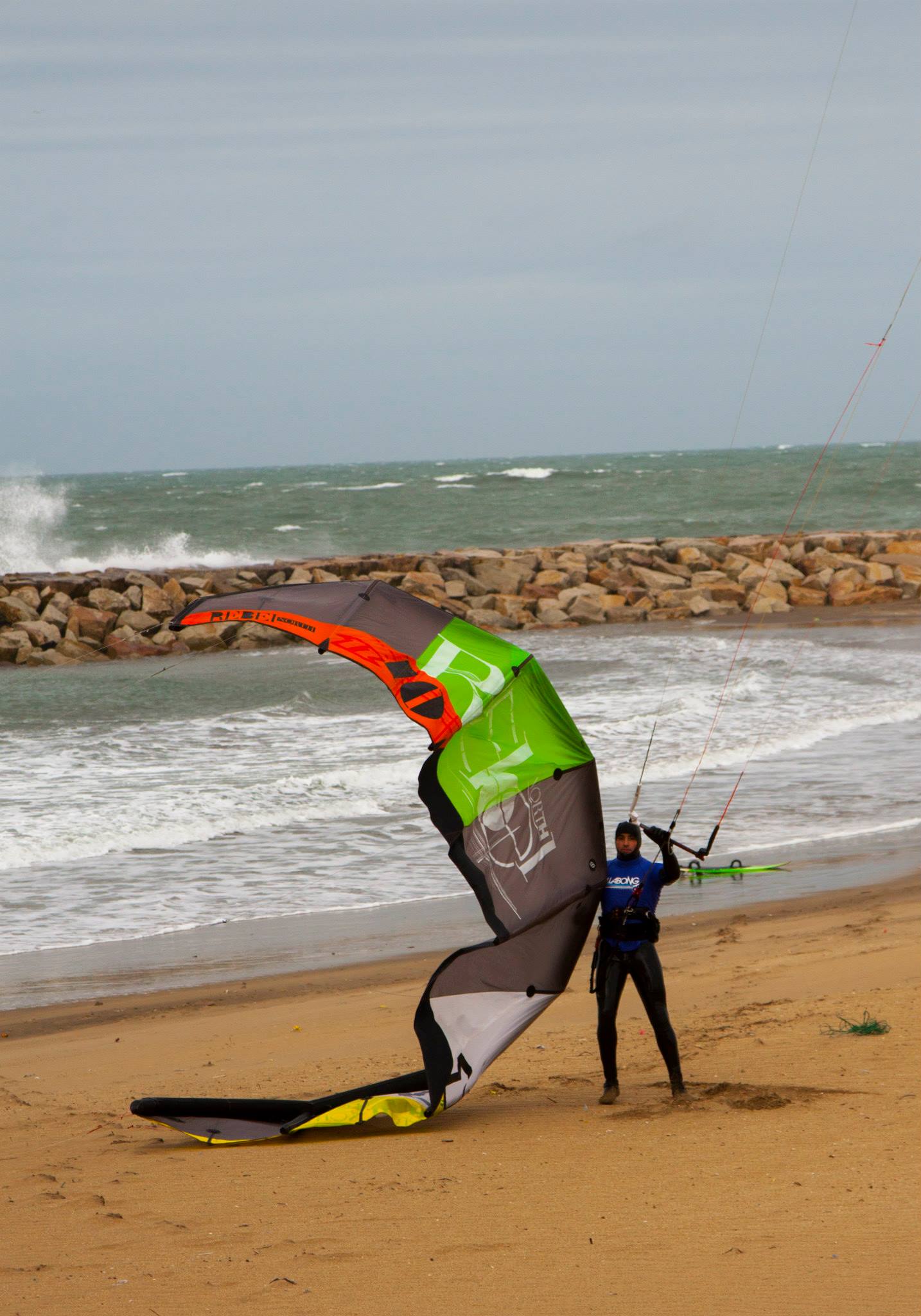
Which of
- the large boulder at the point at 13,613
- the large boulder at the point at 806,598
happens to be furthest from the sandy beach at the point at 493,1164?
the large boulder at the point at 806,598

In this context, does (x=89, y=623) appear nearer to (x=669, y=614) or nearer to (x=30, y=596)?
(x=30, y=596)

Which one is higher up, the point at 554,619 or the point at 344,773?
the point at 554,619

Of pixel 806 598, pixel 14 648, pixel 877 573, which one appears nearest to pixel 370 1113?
pixel 14 648

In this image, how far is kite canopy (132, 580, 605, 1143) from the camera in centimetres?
559

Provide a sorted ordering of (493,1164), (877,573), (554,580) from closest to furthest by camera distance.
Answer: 1. (493,1164)
2. (877,573)
3. (554,580)

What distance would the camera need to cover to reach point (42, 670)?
22.4 m

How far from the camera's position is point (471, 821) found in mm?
5805

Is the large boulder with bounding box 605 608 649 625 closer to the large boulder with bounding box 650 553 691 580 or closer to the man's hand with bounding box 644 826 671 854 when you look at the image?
the large boulder with bounding box 650 553 691 580

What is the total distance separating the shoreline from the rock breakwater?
14972mm

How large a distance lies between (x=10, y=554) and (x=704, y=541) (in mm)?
21050

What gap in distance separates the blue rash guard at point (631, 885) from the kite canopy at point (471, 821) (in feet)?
0.17

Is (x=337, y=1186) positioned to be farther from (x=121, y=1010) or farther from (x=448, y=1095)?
(x=121, y=1010)

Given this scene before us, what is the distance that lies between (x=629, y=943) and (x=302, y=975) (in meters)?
3.03

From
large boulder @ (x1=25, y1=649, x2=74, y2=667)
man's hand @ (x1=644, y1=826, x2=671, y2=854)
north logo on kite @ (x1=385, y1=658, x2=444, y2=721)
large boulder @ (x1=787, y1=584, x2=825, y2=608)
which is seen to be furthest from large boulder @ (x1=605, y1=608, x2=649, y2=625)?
man's hand @ (x1=644, y1=826, x2=671, y2=854)
